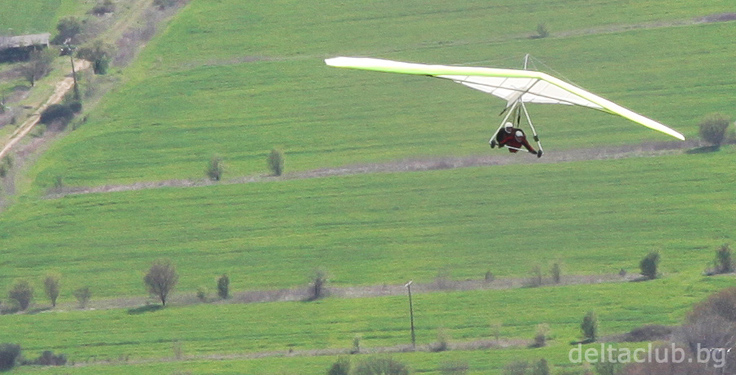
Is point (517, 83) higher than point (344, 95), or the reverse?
point (344, 95)

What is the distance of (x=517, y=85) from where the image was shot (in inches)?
2072

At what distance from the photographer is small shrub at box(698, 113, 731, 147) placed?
100 metres

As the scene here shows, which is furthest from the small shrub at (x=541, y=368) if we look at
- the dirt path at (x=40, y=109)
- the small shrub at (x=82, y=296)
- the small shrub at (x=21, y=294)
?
the dirt path at (x=40, y=109)

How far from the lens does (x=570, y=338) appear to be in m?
77.9

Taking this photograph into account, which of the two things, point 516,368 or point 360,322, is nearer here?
point 516,368

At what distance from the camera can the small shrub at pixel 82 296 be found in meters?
89.4

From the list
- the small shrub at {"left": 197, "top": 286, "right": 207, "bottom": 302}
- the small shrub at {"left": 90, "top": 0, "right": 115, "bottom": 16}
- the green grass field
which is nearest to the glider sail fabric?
the green grass field

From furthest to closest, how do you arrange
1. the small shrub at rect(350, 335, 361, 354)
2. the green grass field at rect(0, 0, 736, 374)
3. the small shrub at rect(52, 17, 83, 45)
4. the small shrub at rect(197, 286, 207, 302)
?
the small shrub at rect(52, 17, 83, 45)
the small shrub at rect(197, 286, 207, 302)
the green grass field at rect(0, 0, 736, 374)
the small shrub at rect(350, 335, 361, 354)

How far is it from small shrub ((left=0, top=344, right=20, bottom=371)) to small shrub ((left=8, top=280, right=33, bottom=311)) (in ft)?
23.9

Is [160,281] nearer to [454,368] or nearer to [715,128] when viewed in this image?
[454,368]

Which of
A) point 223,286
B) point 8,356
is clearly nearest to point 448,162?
point 223,286

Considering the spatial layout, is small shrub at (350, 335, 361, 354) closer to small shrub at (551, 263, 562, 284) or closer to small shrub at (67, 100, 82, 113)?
small shrub at (551, 263, 562, 284)

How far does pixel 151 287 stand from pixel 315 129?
25945mm

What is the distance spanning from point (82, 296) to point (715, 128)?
47165 mm
